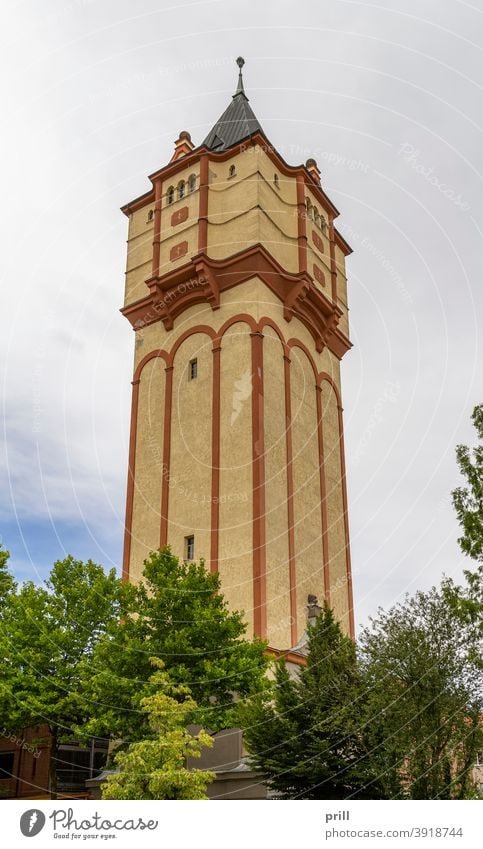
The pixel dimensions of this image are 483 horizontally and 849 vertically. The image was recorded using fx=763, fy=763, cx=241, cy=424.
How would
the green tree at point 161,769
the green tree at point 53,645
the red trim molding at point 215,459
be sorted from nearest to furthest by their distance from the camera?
1. the green tree at point 161,769
2. the green tree at point 53,645
3. the red trim molding at point 215,459

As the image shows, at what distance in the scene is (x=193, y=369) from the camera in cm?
3906

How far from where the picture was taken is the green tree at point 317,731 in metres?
21.8

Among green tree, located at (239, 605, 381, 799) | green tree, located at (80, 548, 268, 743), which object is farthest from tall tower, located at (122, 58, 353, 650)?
green tree, located at (239, 605, 381, 799)

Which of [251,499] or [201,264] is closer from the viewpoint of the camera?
[251,499]

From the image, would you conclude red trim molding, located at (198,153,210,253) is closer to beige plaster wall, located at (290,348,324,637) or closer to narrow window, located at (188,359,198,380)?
narrow window, located at (188,359,198,380)

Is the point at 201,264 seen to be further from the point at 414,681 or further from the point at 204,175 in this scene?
the point at 414,681

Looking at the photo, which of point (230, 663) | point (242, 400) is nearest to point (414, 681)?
point (230, 663)

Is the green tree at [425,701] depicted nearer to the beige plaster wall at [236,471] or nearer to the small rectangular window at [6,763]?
the beige plaster wall at [236,471]

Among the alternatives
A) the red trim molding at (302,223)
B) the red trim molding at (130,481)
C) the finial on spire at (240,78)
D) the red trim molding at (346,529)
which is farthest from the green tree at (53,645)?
the finial on spire at (240,78)

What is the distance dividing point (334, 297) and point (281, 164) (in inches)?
318
